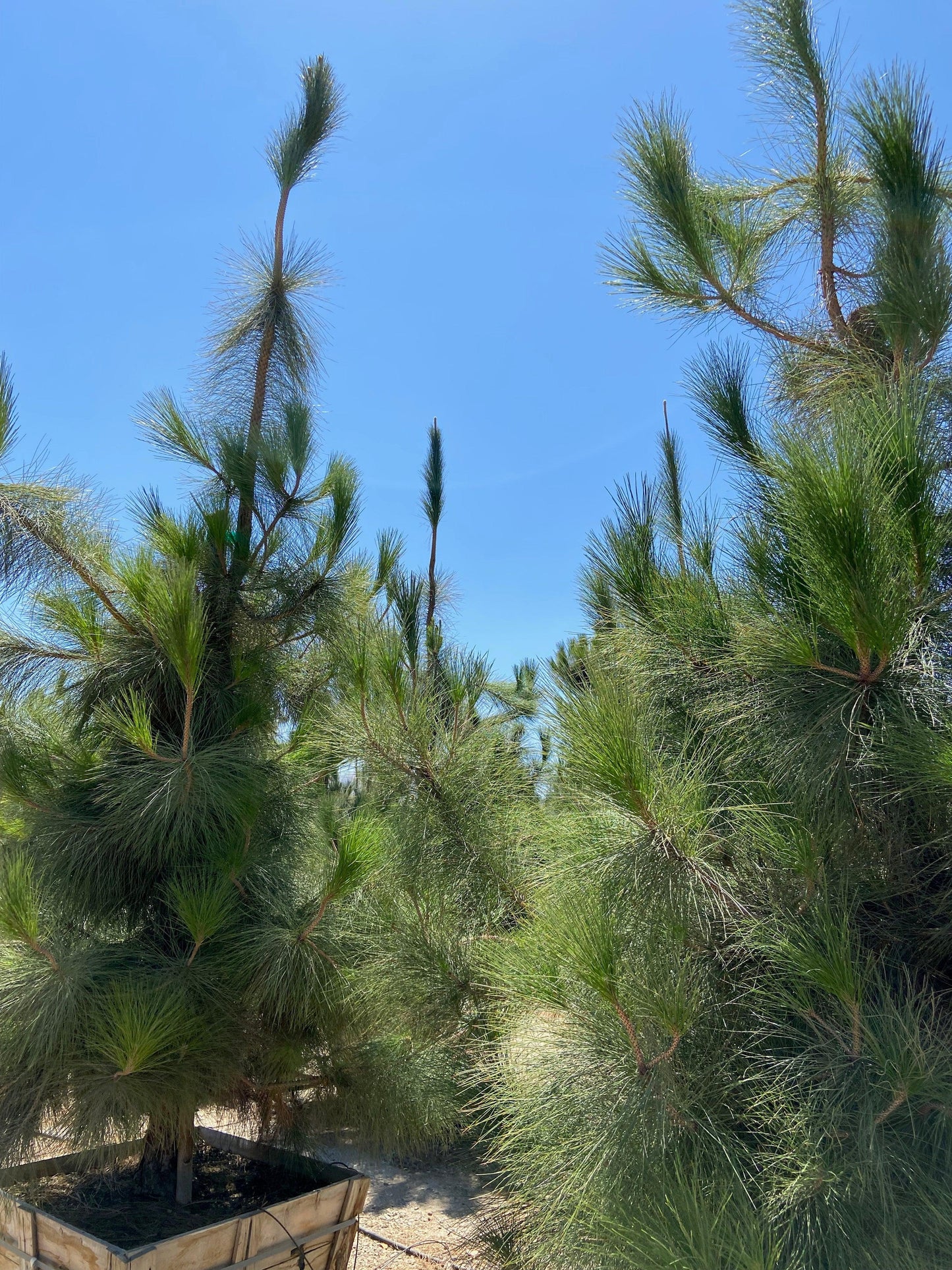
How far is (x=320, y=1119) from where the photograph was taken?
8.69ft

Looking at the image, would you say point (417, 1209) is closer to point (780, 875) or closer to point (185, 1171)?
point (185, 1171)

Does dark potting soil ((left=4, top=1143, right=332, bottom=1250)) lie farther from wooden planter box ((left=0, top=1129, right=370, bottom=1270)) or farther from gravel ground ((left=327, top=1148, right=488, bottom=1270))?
gravel ground ((left=327, top=1148, right=488, bottom=1270))

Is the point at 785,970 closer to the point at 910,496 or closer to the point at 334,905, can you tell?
the point at 910,496

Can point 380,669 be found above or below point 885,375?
below

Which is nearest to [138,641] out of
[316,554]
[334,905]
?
[316,554]

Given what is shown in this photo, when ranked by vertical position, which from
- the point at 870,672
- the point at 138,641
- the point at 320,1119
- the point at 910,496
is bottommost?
the point at 320,1119

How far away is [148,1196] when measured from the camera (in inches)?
104

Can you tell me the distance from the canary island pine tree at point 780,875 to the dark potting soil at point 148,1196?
3.29ft

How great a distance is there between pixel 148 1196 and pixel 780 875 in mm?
→ 2222

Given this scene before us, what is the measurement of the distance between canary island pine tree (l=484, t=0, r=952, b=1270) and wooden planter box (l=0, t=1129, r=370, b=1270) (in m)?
0.72

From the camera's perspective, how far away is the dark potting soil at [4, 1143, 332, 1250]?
238cm

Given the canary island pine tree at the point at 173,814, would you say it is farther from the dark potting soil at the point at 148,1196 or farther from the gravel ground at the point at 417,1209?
the gravel ground at the point at 417,1209

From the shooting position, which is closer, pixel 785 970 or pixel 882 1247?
pixel 882 1247

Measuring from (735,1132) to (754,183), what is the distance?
224cm
